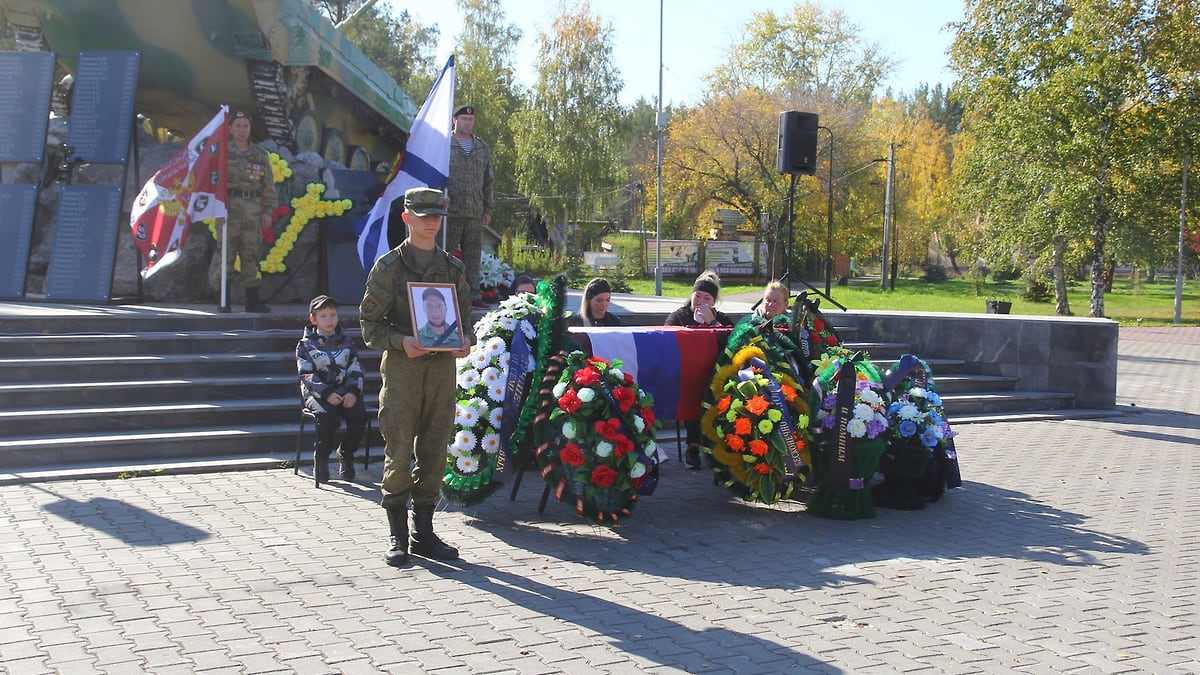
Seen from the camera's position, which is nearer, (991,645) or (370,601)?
(991,645)

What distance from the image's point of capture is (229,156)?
→ 9695 millimetres

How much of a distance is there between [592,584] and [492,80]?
149 ft

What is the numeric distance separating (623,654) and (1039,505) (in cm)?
419

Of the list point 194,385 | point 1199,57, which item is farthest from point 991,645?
point 1199,57

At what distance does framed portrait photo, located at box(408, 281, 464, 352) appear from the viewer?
5164 millimetres

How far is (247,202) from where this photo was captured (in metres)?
9.91

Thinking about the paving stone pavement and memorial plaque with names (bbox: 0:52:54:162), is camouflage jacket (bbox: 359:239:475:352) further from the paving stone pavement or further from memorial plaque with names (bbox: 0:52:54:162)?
memorial plaque with names (bbox: 0:52:54:162)

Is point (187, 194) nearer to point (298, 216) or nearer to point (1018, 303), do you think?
point (298, 216)

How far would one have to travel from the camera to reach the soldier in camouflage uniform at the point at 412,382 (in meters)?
5.32

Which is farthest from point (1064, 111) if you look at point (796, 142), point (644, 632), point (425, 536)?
point (644, 632)

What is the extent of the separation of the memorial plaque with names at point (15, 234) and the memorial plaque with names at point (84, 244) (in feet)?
1.09

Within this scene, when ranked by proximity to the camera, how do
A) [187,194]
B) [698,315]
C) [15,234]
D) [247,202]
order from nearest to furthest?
[698,315] < [187,194] < [247,202] < [15,234]

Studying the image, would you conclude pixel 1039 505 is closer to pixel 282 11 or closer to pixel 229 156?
pixel 229 156

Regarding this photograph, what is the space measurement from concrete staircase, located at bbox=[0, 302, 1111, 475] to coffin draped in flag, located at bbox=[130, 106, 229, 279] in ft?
2.33
